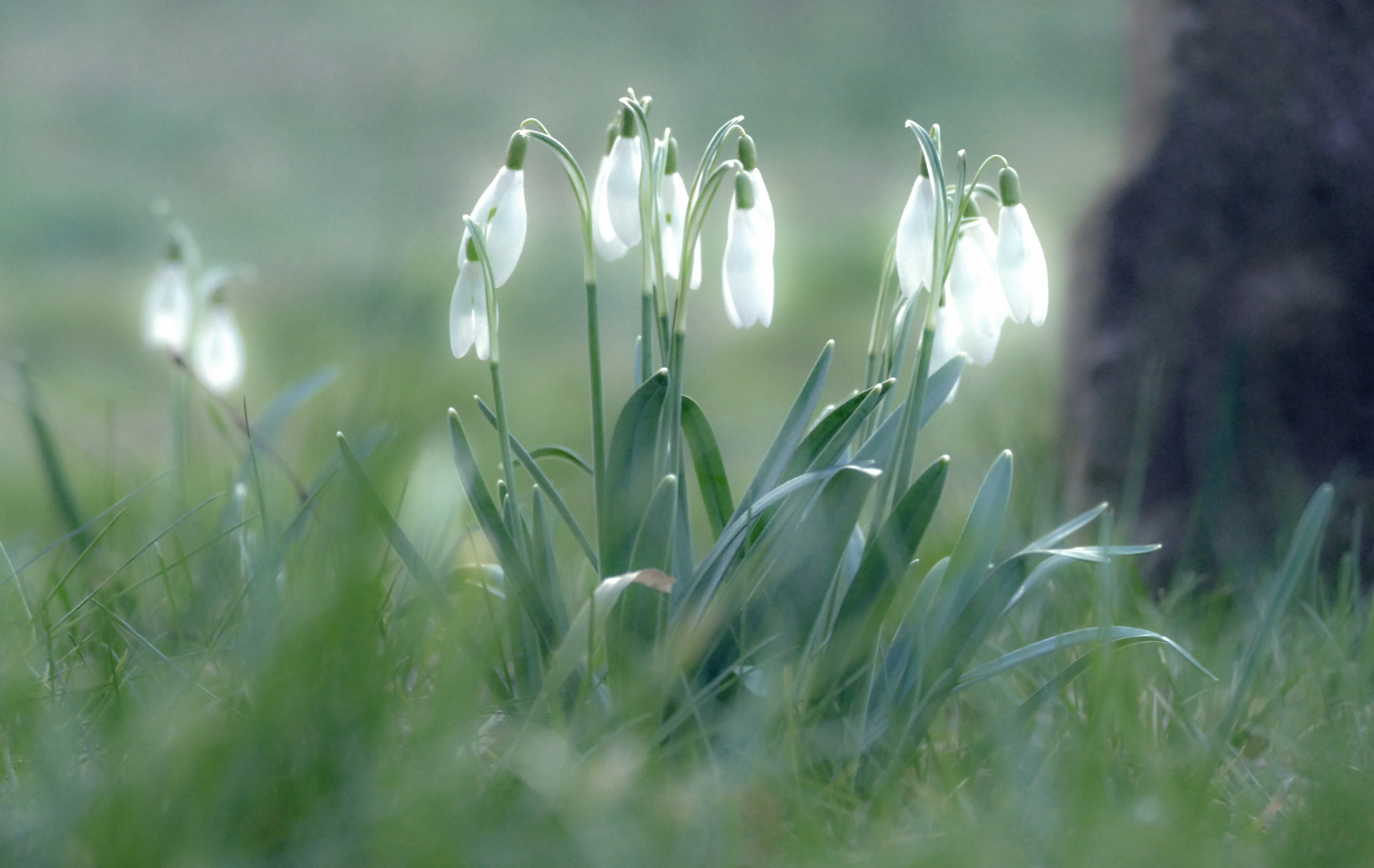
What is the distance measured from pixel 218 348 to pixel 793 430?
1.27 meters

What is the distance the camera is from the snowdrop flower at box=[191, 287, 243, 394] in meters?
2.10

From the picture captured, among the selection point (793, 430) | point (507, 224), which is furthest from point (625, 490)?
point (507, 224)

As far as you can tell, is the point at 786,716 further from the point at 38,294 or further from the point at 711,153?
the point at 38,294

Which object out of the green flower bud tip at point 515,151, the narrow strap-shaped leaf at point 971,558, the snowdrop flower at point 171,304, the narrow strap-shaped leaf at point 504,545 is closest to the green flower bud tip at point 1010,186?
the narrow strap-shaped leaf at point 971,558

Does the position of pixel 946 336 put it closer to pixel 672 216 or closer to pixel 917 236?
pixel 917 236

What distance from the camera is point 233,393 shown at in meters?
3.51

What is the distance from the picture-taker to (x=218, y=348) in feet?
6.91

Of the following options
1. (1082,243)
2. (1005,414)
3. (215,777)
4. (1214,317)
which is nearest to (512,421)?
(1005,414)

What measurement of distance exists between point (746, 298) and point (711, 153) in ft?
0.55

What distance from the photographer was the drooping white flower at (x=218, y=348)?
2.10 m

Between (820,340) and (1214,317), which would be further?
(820,340)

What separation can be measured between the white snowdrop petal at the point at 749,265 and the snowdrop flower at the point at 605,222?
0.43 ft

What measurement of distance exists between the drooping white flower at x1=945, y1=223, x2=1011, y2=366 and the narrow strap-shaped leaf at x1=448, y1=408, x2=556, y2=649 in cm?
57

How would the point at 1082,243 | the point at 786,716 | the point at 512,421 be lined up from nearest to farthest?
the point at 786,716
the point at 1082,243
the point at 512,421
